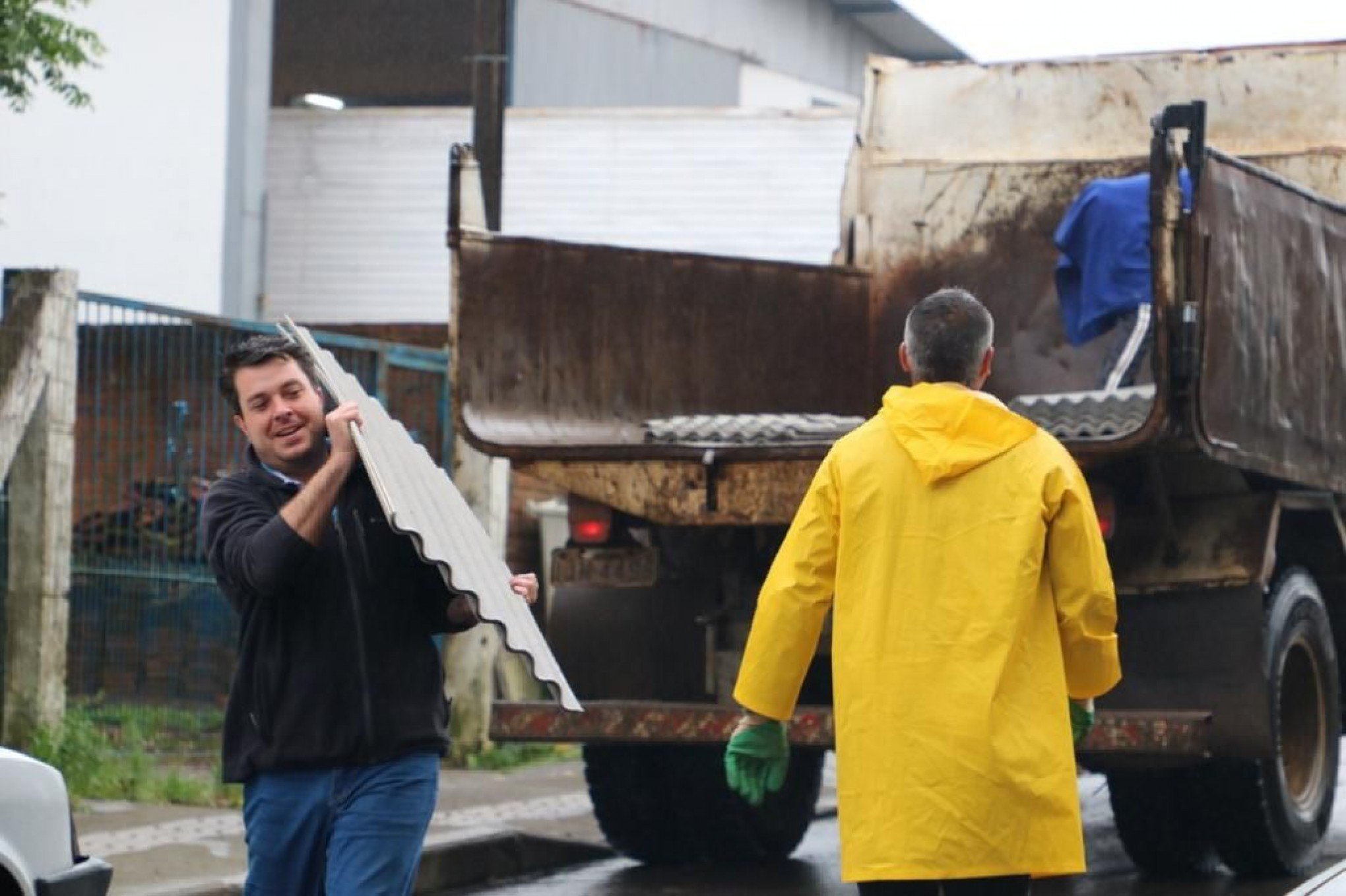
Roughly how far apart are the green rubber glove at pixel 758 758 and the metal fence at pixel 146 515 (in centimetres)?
614

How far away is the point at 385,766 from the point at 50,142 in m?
12.3

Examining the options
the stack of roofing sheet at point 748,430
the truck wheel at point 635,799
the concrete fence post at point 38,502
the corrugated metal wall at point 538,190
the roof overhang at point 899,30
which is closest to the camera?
the stack of roofing sheet at point 748,430

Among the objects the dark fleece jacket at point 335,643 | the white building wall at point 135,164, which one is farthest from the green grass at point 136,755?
the dark fleece jacket at point 335,643

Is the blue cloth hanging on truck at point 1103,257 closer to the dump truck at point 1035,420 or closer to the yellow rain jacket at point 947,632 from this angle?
the dump truck at point 1035,420

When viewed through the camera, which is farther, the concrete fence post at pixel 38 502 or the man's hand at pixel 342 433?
the concrete fence post at pixel 38 502

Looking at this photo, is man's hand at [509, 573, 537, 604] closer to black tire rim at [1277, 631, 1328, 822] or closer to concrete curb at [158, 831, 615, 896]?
concrete curb at [158, 831, 615, 896]

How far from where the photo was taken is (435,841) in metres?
9.37

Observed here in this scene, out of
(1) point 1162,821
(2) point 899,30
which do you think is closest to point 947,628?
(1) point 1162,821

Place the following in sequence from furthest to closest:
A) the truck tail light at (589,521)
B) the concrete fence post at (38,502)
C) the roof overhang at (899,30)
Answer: the roof overhang at (899,30)
the concrete fence post at (38,502)
the truck tail light at (589,521)

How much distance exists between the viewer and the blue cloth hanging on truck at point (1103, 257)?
9.30m

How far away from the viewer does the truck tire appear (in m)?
9.46

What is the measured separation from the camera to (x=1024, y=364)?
10047 millimetres

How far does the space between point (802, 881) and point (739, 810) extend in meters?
0.48

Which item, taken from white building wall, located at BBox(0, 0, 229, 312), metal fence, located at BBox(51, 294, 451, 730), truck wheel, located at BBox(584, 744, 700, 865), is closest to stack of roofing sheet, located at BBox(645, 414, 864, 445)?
truck wheel, located at BBox(584, 744, 700, 865)
